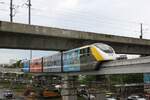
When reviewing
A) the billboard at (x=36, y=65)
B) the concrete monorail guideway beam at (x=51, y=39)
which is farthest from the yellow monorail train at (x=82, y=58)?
the billboard at (x=36, y=65)

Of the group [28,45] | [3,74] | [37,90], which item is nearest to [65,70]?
[28,45]

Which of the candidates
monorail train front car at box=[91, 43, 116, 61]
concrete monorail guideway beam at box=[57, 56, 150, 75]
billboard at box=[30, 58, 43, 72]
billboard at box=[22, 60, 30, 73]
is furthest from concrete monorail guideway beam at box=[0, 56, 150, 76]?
billboard at box=[22, 60, 30, 73]

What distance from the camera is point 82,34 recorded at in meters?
35.0

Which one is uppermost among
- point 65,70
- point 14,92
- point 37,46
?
point 37,46

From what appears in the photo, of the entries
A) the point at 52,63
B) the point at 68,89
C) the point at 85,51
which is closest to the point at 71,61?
the point at 85,51

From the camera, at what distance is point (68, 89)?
3800cm

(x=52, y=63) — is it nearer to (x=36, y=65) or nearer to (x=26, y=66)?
(x=36, y=65)

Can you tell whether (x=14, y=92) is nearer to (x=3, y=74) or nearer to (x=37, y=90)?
(x=37, y=90)

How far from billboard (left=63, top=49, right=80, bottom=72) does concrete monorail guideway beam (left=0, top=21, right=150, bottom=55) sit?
1.19 metres

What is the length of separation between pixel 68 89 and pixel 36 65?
13.4m

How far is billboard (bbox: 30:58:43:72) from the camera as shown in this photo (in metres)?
47.6

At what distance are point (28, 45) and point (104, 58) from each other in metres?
8.01

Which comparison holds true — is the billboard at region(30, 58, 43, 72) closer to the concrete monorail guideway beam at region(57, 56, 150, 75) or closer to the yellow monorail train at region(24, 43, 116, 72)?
the yellow monorail train at region(24, 43, 116, 72)

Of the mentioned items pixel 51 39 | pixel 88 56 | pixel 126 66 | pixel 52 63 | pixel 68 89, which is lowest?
pixel 68 89
